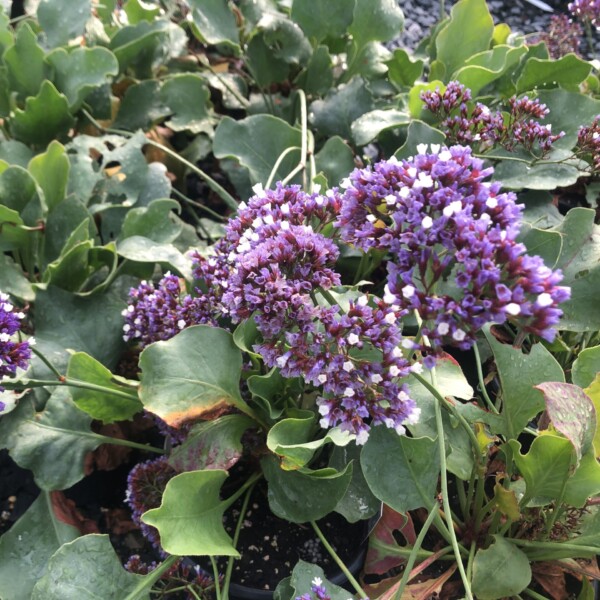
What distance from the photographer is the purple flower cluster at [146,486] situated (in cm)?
131

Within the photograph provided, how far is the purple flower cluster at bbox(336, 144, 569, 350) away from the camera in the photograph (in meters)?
0.82

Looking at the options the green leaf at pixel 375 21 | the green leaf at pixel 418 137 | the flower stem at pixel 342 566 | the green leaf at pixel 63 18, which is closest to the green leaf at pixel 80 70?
the green leaf at pixel 63 18

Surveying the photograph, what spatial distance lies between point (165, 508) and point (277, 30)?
1.31 m

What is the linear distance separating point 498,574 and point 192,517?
1.62 feet

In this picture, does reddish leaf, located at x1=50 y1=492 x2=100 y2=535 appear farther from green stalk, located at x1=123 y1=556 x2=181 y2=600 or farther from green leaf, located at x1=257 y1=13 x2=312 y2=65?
green leaf, located at x1=257 y1=13 x2=312 y2=65

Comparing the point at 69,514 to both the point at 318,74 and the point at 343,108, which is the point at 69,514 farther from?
the point at 318,74

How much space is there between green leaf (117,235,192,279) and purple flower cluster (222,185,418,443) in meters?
0.44

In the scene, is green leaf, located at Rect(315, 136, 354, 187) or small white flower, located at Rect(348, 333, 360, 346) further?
green leaf, located at Rect(315, 136, 354, 187)

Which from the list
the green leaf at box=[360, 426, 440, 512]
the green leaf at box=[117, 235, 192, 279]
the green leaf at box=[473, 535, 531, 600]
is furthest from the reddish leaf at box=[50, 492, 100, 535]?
the green leaf at box=[473, 535, 531, 600]

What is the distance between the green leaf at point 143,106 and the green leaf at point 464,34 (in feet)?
2.49

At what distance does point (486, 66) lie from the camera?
165cm

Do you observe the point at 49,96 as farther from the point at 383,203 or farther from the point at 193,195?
the point at 383,203

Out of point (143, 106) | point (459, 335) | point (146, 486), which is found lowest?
point (146, 486)

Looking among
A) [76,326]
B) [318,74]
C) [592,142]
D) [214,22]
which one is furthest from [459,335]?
[214,22]
